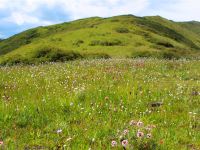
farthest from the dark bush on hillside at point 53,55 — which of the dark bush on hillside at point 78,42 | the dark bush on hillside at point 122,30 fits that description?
the dark bush on hillside at point 122,30

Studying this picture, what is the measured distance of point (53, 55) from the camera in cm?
5622

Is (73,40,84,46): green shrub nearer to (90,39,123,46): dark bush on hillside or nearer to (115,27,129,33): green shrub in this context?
(90,39,123,46): dark bush on hillside

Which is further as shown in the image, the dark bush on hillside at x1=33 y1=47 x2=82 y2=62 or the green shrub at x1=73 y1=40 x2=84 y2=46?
the green shrub at x1=73 y1=40 x2=84 y2=46

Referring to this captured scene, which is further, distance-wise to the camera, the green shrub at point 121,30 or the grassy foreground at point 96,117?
the green shrub at point 121,30

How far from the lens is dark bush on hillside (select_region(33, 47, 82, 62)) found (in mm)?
54844

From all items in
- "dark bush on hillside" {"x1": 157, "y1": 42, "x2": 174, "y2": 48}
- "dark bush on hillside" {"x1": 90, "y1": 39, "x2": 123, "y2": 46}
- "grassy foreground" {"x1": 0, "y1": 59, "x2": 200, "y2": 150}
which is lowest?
"grassy foreground" {"x1": 0, "y1": 59, "x2": 200, "y2": 150}

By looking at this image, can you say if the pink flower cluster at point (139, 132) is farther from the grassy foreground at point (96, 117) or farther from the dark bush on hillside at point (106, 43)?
the dark bush on hillside at point (106, 43)

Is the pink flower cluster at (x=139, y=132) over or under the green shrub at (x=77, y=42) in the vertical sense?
under

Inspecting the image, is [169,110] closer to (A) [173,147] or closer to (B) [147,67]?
(A) [173,147]

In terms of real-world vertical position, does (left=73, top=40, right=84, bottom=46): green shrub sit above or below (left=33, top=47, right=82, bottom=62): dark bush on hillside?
above

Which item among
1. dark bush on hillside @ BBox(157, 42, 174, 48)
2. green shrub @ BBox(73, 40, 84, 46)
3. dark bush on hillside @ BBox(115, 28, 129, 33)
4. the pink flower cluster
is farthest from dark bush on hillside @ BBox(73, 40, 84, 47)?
the pink flower cluster

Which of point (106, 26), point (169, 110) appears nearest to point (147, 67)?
point (169, 110)

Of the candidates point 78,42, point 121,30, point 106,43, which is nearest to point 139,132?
point 106,43

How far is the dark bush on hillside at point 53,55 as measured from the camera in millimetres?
54844
